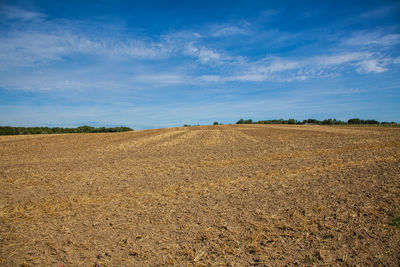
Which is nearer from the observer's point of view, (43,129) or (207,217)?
(207,217)

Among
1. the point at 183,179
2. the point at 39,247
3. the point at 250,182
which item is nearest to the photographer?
the point at 39,247

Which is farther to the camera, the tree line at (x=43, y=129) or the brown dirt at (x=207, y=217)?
the tree line at (x=43, y=129)

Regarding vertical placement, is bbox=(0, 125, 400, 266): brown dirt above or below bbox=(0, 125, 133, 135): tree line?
below

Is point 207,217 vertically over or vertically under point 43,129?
under

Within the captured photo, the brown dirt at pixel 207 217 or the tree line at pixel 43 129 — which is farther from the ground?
the tree line at pixel 43 129

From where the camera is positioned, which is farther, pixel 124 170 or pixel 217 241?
pixel 124 170

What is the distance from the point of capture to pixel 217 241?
4.62 metres

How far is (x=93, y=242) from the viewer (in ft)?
15.5

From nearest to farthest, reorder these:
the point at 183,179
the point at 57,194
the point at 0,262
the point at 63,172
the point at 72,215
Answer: the point at 0,262, the point at 72,215, the point at 57,194, the point at 183,179, the point at 63,172

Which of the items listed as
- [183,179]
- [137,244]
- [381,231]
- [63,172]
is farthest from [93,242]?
[63,172]

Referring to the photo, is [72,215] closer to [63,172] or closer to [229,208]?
[229,208]

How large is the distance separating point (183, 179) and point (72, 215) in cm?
432

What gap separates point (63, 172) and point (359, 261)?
12473 mm

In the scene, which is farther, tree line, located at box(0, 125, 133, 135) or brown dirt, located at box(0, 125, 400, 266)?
tree line, located at box(0, 125, 133, 135)
